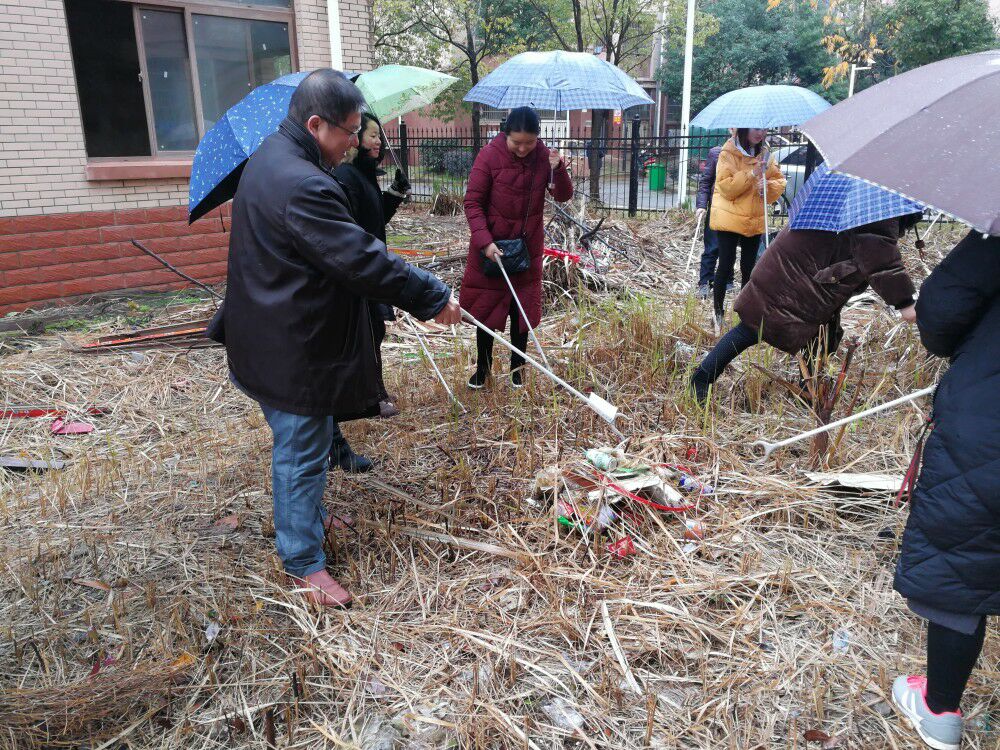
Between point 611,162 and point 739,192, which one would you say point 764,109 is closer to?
point 739,192

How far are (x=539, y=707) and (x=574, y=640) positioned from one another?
328 millimetres

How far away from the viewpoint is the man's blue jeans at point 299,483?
2.78m

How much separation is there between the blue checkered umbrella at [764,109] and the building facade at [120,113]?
427 cm

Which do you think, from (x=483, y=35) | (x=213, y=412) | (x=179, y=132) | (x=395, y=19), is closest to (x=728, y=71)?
(x=483, y=35)

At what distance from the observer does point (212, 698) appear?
96.1 inches

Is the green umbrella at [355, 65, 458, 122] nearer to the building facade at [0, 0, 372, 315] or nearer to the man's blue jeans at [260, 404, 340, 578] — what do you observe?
the man's blue jeans at [260, 404, 340, 578]

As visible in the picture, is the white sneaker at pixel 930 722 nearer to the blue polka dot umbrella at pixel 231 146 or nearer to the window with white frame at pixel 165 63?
the blue polka dot umbrella at pixel 231 146

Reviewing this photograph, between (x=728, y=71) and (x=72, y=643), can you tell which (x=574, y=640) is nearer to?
(x=72, y=643)

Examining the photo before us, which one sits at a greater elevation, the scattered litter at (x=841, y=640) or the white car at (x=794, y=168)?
the white car at (x=794, y=168)

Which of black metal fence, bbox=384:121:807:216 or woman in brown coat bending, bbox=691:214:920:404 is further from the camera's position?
black metal fence, bbox=384:121:807:216

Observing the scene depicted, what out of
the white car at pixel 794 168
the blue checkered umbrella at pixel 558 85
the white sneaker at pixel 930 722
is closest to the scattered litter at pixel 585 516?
the white sneaker at pixel 930 722

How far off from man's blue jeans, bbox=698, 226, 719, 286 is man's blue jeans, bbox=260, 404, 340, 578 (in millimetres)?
5384

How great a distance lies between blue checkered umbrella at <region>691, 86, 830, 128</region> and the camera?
19.8ft

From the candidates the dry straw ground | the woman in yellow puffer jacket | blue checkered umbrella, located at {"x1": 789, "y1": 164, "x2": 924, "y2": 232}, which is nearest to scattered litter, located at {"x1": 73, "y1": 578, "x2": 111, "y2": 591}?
the dry straw ground
